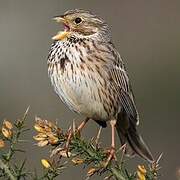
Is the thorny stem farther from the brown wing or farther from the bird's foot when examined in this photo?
the brown wing

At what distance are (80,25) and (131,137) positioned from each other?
800mm

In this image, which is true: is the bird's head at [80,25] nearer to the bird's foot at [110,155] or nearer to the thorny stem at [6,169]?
the bird's foot at [110,155]

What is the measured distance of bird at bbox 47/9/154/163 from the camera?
6.43 m

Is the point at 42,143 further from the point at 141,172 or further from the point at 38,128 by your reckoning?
the point at 141,172

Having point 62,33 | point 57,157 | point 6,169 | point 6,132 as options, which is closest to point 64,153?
point 57,157

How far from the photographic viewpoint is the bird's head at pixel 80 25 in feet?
21.9

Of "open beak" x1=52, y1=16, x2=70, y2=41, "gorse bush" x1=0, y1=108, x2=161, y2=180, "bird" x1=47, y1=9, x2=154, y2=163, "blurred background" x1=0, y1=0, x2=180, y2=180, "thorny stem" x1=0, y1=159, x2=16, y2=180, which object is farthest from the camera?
"blurred background" x1=0, y1=0, x2=180, y2=180

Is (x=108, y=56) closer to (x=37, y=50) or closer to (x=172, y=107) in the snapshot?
(x=172, y=107)

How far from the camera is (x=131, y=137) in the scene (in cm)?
690

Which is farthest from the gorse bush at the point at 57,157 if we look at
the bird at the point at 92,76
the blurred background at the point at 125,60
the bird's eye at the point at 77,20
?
the blurred background at the point at 125,60

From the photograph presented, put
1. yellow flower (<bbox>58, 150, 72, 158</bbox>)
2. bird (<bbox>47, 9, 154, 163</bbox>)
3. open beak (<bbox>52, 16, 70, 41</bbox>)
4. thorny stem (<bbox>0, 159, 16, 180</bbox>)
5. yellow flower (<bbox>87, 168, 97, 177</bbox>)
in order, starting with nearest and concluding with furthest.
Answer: thorny stem (<bbox>0, 159, 16, 180</bbox>) → yellow flower (<bbox>87, 168, 97, 177</bbox>) → yellow flower (<bbox>58, 150, 72, 158</bbox>) → bird (<bbox>47, 9, 154, 163</bbox>) → open beak (<bbox>52, 16, 70, 41</bbox>)

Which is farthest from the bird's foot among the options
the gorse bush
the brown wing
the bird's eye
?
the bird's eye

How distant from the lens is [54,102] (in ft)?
41.2

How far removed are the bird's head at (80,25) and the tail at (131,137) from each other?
573 mm
